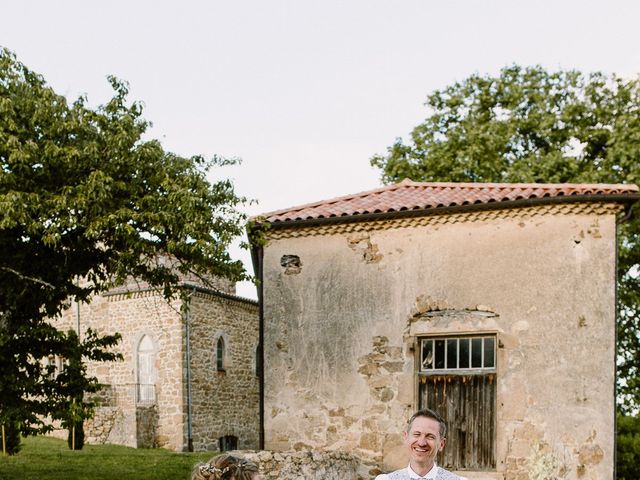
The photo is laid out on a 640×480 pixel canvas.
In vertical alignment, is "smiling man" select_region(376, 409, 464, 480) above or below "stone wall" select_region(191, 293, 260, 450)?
above

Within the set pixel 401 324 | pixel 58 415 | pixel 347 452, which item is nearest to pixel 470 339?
pixel 401 324

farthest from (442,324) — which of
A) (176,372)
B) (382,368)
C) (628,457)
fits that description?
(176,372)

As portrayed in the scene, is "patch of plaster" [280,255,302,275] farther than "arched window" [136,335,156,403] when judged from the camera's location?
No

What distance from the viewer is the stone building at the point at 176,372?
23.2 m

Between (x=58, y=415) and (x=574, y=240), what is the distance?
8096 mm

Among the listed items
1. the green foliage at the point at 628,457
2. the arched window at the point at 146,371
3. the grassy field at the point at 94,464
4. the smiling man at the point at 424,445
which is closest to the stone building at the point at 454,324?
the grassy field at the point at 94,464

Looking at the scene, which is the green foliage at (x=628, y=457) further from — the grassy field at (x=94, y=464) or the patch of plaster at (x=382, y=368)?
the grassy field at (x=94, y=464)

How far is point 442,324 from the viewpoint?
11.6 meters

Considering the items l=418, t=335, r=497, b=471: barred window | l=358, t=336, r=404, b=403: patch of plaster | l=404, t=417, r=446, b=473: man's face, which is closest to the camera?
l=404, t=417, r=446, b=473: man's face

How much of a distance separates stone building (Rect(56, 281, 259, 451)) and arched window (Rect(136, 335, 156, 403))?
32 millimetres

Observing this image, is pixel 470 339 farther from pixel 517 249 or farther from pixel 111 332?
pixel 111 332

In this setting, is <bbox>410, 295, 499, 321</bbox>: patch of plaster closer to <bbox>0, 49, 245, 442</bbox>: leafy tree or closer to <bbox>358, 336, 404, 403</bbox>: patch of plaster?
<bbox>358, 336, 404, 403</bbox>: patch of plaster

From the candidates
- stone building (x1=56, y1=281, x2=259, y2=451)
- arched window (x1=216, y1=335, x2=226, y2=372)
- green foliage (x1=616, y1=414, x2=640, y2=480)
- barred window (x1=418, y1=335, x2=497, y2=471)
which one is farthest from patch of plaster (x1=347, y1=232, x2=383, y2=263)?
arched window (x1=216, y1=335, x2=226, y2=372)

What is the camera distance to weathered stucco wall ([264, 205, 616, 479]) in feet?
35.3
